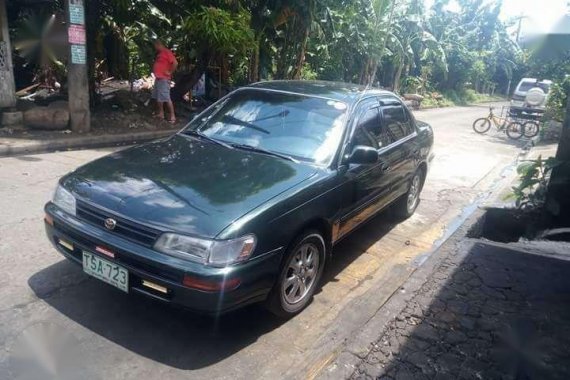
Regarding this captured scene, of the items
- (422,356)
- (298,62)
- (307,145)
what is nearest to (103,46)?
(298,62)

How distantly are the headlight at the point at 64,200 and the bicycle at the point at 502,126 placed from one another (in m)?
15.4

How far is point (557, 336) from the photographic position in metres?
3.53

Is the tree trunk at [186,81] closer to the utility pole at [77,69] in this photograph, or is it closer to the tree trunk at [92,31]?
the tree trunk at [92,31]

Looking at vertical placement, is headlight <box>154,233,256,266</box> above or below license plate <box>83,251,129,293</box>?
above

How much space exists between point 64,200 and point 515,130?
1564 centimetres

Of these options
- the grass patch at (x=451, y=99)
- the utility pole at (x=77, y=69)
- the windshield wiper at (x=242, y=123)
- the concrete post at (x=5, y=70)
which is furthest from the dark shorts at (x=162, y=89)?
the grass patch at (x=451, y=99)

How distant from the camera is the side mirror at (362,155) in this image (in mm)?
3926

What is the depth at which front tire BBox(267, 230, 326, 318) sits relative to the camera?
331cm

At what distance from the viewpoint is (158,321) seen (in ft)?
11.0

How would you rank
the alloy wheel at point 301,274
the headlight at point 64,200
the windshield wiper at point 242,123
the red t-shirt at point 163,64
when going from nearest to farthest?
the headlight at point 64,200 < the alloy wheel at point 301,274 < the windshield wiper at point 242,123 < the red t-shirt at point 163,64

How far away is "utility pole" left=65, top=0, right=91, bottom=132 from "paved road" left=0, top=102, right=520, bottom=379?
4.19 metres

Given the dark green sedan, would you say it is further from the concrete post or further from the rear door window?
the concrete post

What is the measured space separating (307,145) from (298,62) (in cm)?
1012

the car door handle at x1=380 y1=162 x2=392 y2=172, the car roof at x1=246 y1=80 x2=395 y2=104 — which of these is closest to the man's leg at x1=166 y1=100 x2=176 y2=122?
the car roof at x1=246 y1=80 x2=395 y2=104
